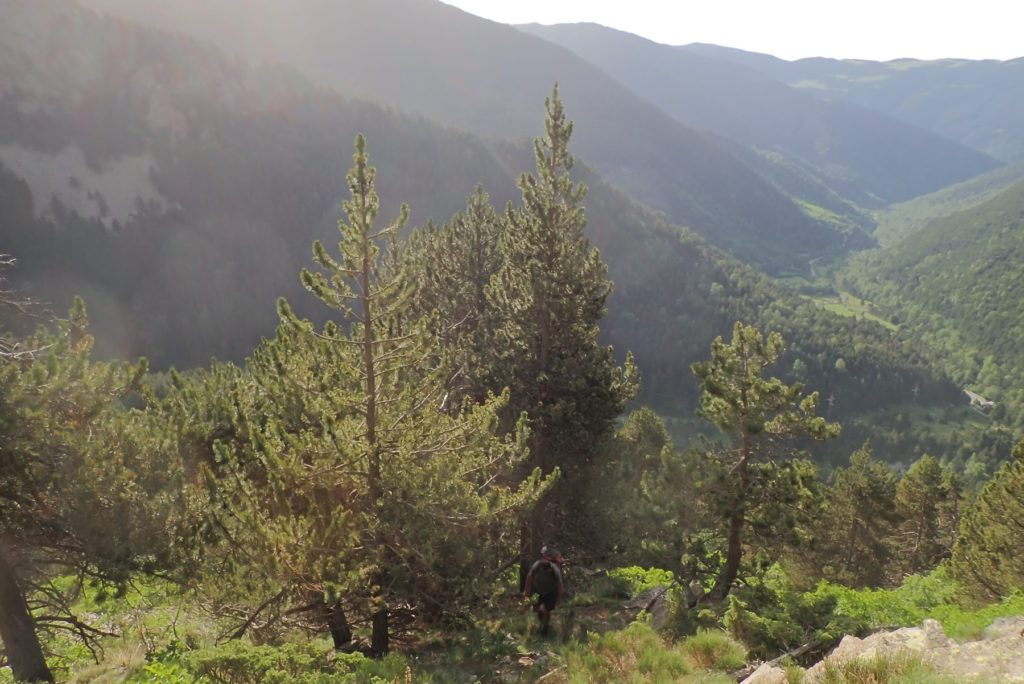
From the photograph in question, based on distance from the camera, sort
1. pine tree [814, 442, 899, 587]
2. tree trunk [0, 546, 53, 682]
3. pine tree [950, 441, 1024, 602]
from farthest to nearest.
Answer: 1. pine tree [814, 442, 899, 587]
2. pine tree [950, 441, 1024, 602]
3. tree trunk [0, 546, 53, 682]

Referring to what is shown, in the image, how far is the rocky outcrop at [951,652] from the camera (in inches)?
252

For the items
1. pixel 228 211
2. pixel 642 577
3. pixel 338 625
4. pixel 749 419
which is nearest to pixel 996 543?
pixel 642 577

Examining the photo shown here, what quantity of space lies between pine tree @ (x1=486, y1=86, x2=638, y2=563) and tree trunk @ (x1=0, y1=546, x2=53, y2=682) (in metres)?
11.6

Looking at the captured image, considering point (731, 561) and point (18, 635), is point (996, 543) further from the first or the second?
point (18, 635)

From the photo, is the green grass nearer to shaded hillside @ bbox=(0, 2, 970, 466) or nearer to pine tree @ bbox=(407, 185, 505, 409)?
pine tree @ bbox=(407, 185, 505, 409)

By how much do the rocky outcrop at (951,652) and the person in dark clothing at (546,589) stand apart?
15.6 feet

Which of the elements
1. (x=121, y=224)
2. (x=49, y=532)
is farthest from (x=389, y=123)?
(x=49, y=532)

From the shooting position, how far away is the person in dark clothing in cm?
1200

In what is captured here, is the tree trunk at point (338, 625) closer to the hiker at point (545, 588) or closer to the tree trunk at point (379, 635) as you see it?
the tree trunk at point (379, 635)

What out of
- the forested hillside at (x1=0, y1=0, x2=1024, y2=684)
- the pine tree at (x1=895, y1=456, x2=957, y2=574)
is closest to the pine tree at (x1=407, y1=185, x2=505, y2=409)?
the forested hillside at (x1=0, y1=0, x2=1024, y2=684)

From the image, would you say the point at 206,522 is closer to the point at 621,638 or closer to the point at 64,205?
the point at 621,638

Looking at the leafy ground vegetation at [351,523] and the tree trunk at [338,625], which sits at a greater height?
the leafy ground vegetation at [351,523]

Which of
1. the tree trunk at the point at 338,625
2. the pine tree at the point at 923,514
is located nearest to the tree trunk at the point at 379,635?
the tree trunk at the point at 338,625

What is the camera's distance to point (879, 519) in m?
34.9
